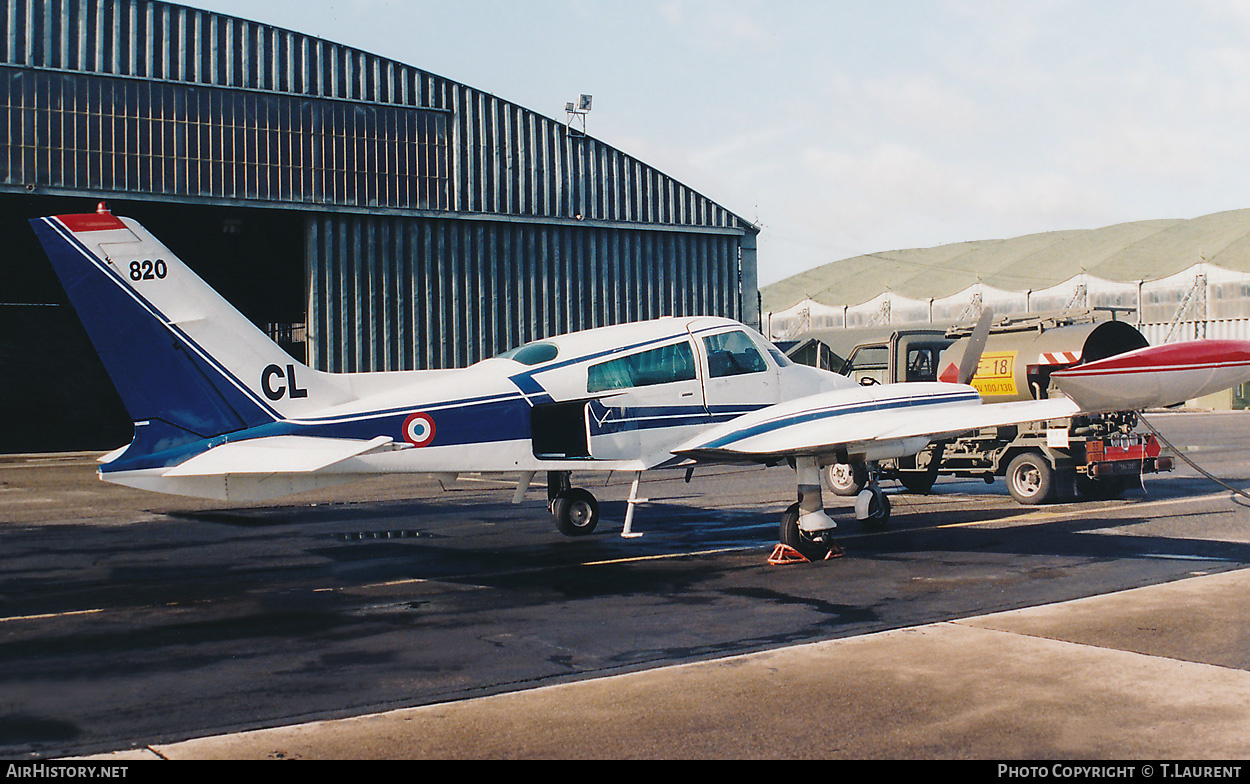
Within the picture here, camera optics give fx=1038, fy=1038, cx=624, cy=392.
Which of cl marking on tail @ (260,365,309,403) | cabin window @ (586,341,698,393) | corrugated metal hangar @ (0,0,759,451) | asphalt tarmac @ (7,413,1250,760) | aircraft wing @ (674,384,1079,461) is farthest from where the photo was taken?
corrugated metal hangar @ (0,0,759,451)

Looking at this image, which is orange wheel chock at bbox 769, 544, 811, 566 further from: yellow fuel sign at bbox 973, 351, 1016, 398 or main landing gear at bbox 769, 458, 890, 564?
yellow fuel sign at bbox 973, 351, 1016, 398

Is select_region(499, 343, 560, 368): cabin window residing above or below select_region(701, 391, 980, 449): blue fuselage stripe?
above

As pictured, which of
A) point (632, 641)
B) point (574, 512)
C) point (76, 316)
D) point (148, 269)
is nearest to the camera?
point (632, 641)

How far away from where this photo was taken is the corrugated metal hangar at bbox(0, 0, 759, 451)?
2938 centimetres

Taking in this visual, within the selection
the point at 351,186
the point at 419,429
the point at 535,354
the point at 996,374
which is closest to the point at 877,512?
the point at 996,374

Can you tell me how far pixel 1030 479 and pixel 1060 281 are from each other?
7724 centimetres

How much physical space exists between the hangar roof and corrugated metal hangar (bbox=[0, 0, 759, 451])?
5309 cm

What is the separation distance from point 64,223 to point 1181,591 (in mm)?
11884

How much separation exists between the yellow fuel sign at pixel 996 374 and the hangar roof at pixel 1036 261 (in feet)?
199

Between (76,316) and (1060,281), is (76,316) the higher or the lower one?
the lower one

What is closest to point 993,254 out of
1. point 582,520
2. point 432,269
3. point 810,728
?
point 432,269

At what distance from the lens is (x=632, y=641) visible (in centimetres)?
868

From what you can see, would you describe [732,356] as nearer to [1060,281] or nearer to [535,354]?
[535,354]

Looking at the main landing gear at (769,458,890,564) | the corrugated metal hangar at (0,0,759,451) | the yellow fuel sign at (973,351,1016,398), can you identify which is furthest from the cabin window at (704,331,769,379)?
the corrugated metal hangar at (0,0,759,451)
